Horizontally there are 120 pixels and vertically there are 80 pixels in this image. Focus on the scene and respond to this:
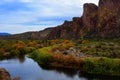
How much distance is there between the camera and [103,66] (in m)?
62.7

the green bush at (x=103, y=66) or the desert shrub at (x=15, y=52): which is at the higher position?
the desert shrub at (x=15, y=52)

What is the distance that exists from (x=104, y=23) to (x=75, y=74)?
13865 cm

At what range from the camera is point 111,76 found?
5903 cm

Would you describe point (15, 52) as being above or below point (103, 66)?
above

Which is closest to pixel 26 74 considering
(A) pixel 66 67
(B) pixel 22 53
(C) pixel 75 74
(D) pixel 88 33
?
(C) pixel 75 74

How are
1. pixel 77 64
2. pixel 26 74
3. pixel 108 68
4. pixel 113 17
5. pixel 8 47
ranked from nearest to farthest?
pixel 26 74
pixel 108 68
pixel 77 64
pixel 8 47
pixel 113 17

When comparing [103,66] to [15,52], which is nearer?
[103,66]

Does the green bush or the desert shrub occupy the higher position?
the desert shrub

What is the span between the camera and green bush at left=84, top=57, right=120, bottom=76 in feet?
200

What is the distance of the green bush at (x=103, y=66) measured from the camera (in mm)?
61094

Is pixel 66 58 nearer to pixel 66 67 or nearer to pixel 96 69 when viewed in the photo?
pixel 66 67

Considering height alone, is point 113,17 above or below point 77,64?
above

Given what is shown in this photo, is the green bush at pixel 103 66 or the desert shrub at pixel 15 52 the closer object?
the green bush at pixel 103 66

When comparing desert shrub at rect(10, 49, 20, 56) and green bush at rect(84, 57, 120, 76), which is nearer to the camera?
green bush at rect(84, 57, 120, 76)
